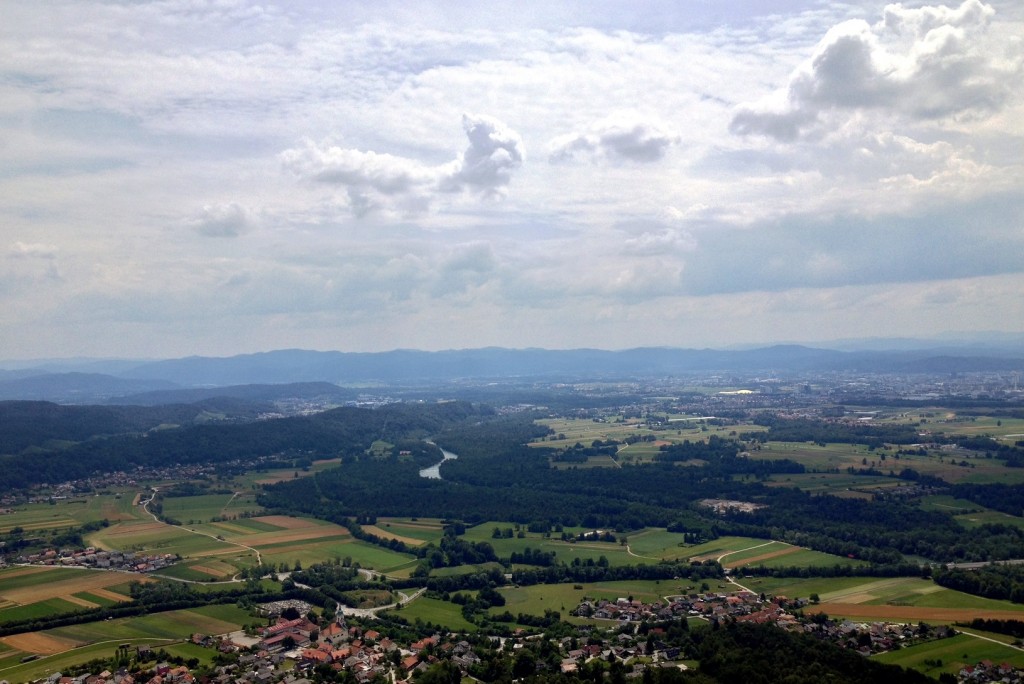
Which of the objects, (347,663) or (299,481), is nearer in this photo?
(347,663)

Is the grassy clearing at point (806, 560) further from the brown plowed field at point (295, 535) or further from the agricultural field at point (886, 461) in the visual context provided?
the brown plowed field at point (295, 535)

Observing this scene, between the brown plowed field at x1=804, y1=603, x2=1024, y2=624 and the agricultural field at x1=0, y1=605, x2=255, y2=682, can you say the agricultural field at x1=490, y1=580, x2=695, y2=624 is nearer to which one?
the brown plowed field at x1=804, y1=603, x2=1024, y2=624

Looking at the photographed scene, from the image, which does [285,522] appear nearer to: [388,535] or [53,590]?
[388,535]

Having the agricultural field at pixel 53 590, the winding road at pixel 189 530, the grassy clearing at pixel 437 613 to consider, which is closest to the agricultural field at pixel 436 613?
the grassy clearing at pixel 437 613

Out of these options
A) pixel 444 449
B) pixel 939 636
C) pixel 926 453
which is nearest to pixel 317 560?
pixel 939 636

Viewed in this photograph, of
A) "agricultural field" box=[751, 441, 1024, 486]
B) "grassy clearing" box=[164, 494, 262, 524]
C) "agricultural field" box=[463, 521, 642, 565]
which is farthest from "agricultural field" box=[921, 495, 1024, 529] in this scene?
"grassy clearing" box=[164, 494, 262, 524]

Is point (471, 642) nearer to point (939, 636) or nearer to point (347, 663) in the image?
point (347, 663)
